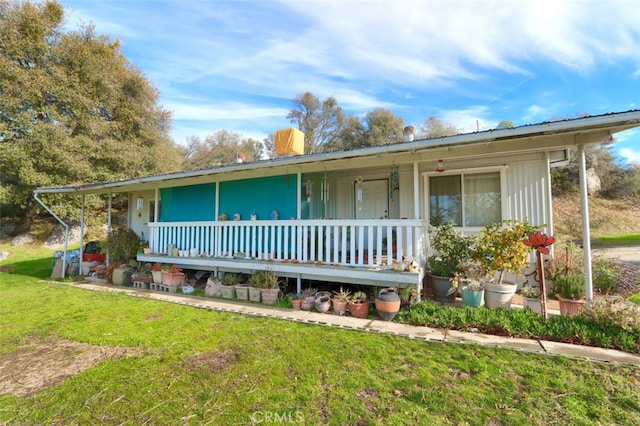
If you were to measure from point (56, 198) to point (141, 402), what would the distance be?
55.9 ft

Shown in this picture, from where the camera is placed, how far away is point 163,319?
4.63 meters

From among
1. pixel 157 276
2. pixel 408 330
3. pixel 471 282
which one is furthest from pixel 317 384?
pixel 157 276

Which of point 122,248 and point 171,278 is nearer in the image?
point 171,278

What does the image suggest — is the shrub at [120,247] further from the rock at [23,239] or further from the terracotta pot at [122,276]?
the rock at [23,239]

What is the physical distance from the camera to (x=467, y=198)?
6.34 m

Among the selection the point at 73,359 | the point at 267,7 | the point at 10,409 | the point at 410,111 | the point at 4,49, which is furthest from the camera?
the point at 410,111

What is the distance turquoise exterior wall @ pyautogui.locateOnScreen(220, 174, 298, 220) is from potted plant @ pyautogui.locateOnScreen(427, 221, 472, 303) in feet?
11.1

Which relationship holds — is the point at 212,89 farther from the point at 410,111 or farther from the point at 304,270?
the point at 410,111

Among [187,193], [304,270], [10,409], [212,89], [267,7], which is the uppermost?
[212,89]

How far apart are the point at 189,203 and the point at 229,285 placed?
350cm

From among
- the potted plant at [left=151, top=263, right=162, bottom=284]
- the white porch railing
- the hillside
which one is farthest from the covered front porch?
the hillside

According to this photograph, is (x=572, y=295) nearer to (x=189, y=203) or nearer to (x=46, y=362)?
(x=46, y=362)

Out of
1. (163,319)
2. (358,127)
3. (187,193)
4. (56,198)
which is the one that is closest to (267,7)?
(187,193)

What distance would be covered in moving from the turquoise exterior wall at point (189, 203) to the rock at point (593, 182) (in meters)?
21.4
